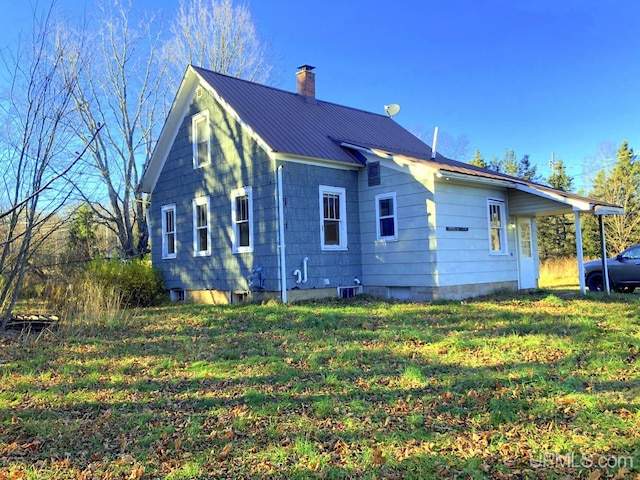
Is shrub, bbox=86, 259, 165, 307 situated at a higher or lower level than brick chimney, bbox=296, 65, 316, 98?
lower

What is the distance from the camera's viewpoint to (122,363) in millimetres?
7004

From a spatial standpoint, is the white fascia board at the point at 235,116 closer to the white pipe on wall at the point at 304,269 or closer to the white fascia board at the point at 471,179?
the white pipe on wall at the point at 304,269

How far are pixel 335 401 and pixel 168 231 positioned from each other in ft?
41.8

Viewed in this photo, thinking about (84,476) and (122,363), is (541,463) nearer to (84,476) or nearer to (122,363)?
(84,476)

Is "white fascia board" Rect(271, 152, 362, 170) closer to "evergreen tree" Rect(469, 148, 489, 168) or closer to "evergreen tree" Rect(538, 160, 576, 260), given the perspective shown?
"evergreen tree" Rect(538, 160, 576, 260)

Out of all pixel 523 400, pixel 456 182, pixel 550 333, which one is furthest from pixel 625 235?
pixel 523 400

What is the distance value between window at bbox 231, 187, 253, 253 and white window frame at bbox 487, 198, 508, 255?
650 centimetres

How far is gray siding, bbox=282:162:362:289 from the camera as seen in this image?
39.5 ft

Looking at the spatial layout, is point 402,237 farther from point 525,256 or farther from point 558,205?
point 525,256

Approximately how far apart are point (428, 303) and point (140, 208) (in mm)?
18624

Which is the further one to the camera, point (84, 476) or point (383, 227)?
point (383, 227)

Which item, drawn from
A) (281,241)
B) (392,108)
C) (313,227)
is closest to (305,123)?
(313,227)

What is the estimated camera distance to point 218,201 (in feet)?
46.1

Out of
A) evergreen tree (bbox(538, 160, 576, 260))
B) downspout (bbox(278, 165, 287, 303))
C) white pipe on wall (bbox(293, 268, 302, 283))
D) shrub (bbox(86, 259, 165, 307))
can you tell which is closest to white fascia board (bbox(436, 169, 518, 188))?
downspout (bbox(278, 165, 287, 303))
